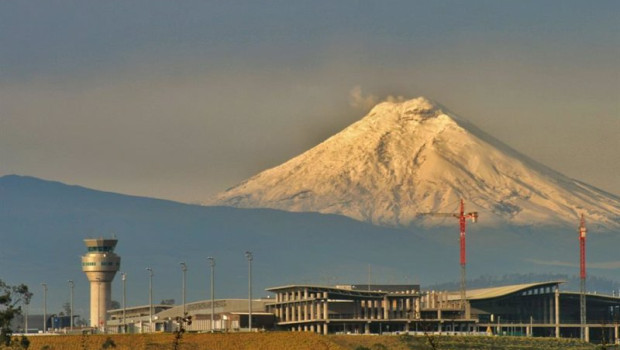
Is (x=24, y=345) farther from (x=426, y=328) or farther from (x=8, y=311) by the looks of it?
(x=426, y=328)

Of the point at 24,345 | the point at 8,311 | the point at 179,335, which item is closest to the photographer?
the point at 179,335

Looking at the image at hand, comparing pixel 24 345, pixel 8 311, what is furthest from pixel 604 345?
pixel 24 345

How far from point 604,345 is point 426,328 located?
10.3 metres

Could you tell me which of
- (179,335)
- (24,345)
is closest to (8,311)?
(24,345)

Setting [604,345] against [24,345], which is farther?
[24,345]

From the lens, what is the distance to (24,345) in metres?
194

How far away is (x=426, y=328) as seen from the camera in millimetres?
96438

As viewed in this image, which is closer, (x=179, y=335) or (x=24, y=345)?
(x=179, y=335)

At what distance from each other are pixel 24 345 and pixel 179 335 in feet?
348

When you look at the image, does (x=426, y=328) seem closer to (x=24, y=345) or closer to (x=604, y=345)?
(x=604, y=345)

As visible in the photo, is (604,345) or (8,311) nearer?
(604,345)

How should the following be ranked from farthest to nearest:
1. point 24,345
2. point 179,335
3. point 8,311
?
1. point 24,345
2. point 8,311
3. point 179,335

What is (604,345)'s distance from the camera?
9562 centimetres

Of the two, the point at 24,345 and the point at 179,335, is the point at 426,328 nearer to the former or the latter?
the point at 179,335
